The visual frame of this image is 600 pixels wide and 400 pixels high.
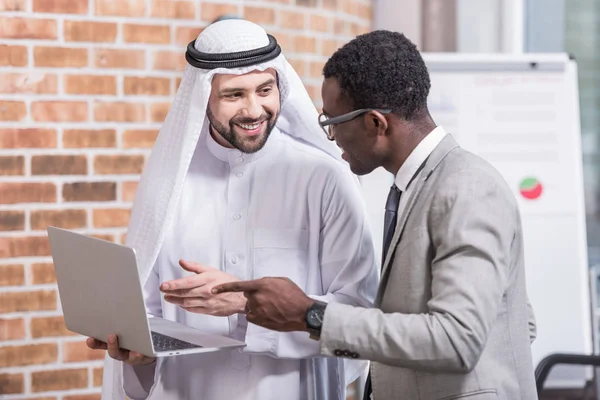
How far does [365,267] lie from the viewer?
7.05 feet

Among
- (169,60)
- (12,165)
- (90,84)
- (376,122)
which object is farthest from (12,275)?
(376,122)

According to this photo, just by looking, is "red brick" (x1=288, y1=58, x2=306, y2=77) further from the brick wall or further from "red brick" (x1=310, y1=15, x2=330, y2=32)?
the brick wall

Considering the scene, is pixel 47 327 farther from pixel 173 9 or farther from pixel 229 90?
pixel 229 90

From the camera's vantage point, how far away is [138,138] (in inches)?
128

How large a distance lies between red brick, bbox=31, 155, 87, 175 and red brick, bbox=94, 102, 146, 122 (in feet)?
0.56

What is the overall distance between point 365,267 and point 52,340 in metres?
1.54

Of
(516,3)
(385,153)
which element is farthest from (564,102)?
(385,153)

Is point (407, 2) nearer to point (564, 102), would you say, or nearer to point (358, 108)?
point (564, 102)

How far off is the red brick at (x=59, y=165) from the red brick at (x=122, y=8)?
547mm

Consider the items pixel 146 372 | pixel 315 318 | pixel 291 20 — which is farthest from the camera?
pixel 291 20

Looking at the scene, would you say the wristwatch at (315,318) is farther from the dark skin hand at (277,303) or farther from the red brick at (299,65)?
the red brick at (299,65)

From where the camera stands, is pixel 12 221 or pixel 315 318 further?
pixel 12 221

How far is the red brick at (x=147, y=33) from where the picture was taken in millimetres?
3189

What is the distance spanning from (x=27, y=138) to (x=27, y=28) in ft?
1.30
